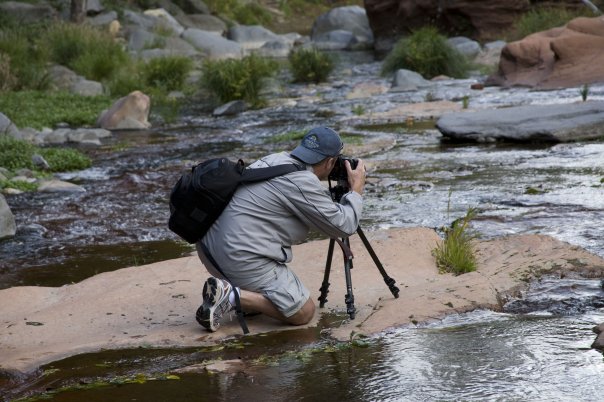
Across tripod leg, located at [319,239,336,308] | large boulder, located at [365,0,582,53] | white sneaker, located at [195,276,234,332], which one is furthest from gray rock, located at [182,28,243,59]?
white sneaker, located at [195,276,234,332]

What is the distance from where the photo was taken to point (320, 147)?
5.33 meters

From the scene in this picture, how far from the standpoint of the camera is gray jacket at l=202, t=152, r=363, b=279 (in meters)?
5.22

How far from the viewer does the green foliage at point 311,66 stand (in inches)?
876

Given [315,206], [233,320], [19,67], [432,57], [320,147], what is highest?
[320,147]

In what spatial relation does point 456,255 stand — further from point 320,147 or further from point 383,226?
point 383,226

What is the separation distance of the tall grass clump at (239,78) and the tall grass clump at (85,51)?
3187mm

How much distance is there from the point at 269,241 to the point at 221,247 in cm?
27

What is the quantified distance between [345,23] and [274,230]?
31.0 m

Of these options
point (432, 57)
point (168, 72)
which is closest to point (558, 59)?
point (432, 57)

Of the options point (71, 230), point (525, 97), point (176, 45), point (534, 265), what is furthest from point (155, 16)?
point (534, 265)

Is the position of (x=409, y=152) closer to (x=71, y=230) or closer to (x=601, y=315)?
(x=71, y=230)

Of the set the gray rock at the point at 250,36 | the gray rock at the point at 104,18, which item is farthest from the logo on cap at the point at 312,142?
the gray rock at the point at 250,36

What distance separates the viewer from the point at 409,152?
12219 millimetres

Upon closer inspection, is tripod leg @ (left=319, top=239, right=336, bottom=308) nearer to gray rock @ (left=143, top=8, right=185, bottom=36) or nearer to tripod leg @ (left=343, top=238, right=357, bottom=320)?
tripod leg @ (left=343, top=238, right=357, bottom=320)
